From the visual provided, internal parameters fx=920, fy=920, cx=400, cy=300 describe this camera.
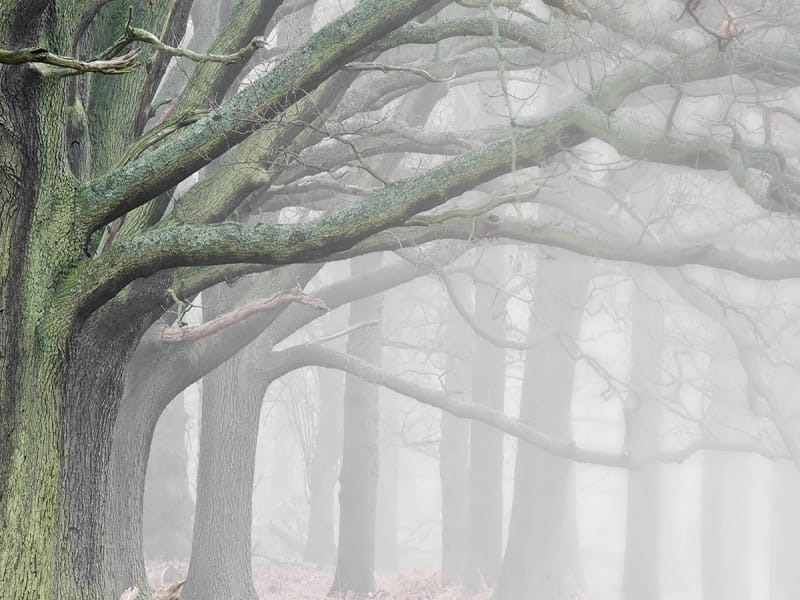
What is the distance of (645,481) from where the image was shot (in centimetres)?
2225

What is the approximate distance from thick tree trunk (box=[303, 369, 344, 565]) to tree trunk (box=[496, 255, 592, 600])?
28.1 ft

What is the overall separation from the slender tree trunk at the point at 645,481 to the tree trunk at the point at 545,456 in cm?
438

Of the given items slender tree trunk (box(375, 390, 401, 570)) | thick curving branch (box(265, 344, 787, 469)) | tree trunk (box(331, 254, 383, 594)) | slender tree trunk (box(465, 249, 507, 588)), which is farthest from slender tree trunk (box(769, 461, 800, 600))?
tree trunk (box(331, 254, 383, 594))

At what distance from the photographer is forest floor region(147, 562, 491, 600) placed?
15289mm

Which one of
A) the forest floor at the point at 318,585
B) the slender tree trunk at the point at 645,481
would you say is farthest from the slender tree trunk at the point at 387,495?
the forest floor at the point at 318,585

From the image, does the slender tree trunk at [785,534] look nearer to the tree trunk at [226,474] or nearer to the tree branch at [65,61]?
the tree trunk at [226,474]

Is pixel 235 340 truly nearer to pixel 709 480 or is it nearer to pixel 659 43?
pixel 659 43

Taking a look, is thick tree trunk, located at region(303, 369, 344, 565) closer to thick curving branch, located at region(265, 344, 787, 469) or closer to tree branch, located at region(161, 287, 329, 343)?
thick curving branch, located at region(265, 344, 787, 469)

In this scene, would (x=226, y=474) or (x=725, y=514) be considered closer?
(x=226, y=474)

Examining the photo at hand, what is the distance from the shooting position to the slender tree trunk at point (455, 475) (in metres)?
19.7

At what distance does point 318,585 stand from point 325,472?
881cm

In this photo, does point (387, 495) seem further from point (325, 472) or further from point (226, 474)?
point (226, 474)

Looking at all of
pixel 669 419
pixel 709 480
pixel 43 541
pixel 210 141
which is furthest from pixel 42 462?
pixel 669 419

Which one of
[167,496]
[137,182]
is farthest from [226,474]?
[137,182]
